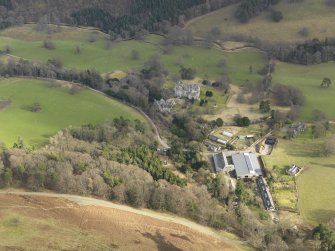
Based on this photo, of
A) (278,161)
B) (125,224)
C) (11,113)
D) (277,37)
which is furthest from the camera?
(277,37)

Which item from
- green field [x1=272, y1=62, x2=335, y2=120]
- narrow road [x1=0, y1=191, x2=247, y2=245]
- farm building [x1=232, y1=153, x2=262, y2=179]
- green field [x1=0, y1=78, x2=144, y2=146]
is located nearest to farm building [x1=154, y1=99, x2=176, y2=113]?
green field [x1=0, y1=78, x2=144, y2=146]

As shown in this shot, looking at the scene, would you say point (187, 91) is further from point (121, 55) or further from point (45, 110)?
point (121, 55)

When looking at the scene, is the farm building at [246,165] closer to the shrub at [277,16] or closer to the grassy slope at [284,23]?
the grassy slope at [284,23]

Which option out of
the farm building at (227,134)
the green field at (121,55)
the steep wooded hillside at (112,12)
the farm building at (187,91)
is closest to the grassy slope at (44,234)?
the farm building at (227,134)

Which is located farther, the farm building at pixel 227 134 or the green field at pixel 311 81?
the green field at pixel 311 81

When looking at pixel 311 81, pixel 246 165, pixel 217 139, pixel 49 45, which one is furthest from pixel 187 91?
pixel 49 45

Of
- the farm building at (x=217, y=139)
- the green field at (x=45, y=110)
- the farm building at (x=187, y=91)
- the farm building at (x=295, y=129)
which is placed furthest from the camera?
the farm building at (x=187, y=91)

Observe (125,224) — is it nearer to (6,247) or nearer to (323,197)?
(6,247)

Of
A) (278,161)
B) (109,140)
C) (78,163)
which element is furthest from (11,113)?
(278,161)
